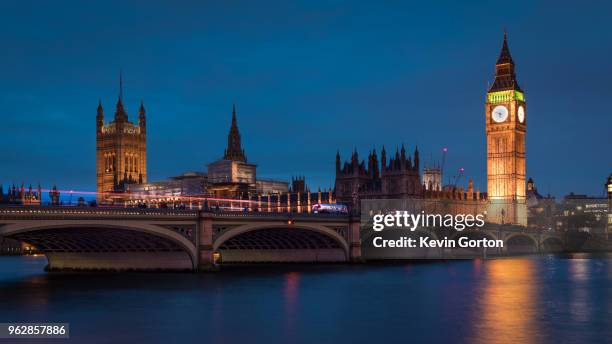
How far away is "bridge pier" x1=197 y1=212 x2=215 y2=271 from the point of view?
242ft

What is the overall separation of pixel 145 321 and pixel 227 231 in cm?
3135

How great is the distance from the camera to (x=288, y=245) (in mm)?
100250

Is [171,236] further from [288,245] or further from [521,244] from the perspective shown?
[521,244]

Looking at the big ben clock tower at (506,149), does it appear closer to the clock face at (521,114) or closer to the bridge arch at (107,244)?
the clock face at (521,114)

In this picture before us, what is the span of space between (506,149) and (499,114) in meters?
7.95

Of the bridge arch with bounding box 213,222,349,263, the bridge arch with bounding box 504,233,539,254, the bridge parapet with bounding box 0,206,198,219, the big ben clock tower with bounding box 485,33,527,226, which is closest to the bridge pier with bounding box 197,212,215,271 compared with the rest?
the bridge parapet with bounding box 0,206,198,219

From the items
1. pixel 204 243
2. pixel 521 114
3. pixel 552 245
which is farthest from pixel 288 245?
pixel 521 114

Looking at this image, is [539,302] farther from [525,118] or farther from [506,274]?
[525,118]

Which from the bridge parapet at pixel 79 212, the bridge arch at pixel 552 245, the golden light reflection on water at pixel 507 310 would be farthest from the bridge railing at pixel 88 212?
the bridge arch at pixel 552 245

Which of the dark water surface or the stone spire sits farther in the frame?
the stone spire

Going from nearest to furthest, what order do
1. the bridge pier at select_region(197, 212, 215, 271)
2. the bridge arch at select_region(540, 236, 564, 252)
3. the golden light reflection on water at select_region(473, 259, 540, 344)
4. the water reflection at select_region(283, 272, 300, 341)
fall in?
the golden light reflection on water at select_region(473, 259, 540, 344) < the water reflection at select_region(283, 272, 300, 341) < the bridge pier at select_region(197, 212, 215, 271) < the bridge arch at select_region(540, 236, 564, 252)

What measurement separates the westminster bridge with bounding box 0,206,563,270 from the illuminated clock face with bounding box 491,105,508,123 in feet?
310

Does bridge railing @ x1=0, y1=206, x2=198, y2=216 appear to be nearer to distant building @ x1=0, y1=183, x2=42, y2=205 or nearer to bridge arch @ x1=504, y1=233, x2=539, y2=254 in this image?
distant building @ x1=0, y1=183, x2=42, y2=205

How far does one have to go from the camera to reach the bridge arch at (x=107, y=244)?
63.3 meters
